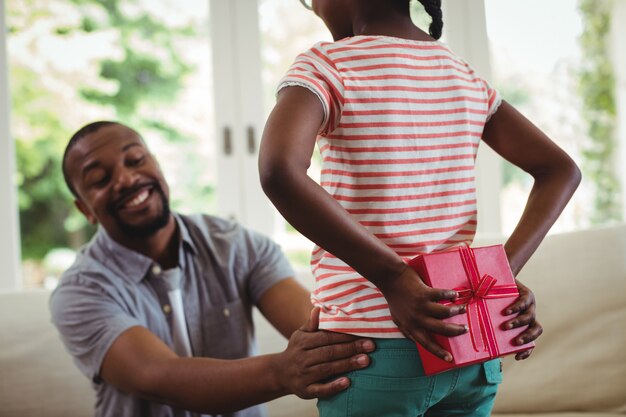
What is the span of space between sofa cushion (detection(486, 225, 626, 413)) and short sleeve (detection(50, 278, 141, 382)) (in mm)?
959

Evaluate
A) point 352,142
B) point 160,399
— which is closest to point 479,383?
point 352,142

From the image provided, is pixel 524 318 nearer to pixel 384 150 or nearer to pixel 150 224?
pixel 384 150

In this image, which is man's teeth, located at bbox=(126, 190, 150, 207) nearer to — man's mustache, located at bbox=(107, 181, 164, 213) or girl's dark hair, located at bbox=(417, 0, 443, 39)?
man's mustache, located at bbox=(107, 181, 164, 213)

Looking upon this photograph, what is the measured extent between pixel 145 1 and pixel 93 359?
2.02 m

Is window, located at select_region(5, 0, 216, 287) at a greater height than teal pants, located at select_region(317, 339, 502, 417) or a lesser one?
greater

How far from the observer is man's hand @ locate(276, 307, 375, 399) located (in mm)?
855

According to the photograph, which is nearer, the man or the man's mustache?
the man

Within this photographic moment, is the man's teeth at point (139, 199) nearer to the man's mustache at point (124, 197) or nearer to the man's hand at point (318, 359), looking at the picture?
the man's mustache at point (124, 197)

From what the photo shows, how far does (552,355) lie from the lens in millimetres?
1780

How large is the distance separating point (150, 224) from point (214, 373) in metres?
0.47

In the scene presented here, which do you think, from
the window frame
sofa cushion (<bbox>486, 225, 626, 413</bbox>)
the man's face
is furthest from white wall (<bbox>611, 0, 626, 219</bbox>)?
the man's face

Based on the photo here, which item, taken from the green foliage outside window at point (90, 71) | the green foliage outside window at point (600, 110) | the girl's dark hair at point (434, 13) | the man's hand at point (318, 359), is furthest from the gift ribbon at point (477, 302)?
the green foliage outside window at point (600, 110)

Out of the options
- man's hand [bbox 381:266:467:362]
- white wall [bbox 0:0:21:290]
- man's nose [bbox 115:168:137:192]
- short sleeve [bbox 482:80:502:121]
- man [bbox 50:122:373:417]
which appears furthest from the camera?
white wall [bbox 0:0:21:290]

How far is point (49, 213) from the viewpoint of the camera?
3762mm
